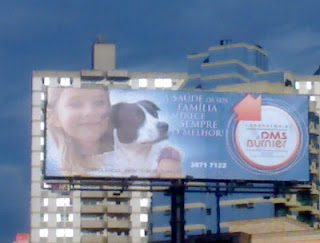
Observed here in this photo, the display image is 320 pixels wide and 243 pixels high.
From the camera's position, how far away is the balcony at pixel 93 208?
482ft

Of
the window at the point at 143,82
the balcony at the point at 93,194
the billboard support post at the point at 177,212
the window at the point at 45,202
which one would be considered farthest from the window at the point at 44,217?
the billboard support post at the point at 177,212

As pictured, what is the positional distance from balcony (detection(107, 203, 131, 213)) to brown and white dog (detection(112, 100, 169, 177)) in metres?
76.8

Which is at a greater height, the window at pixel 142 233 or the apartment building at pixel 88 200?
Result: the apartment building at pixel 88 200

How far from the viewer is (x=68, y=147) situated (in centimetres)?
6944

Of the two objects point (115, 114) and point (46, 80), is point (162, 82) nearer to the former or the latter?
point (46, 80)

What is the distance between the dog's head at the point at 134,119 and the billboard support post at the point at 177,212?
273 centimetres

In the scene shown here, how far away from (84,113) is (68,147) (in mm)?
2082

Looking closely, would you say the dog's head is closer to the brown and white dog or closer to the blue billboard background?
the brown and white dog

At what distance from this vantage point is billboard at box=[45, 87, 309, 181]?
229 ft

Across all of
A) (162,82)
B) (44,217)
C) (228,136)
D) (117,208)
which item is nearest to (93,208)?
(117,208)

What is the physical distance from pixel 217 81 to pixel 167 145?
61135 mm

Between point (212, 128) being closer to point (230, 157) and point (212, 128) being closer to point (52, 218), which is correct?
point (230, 157)

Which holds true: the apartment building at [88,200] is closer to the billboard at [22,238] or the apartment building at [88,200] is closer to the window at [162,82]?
the window at [162,82]

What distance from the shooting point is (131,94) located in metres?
70.7
